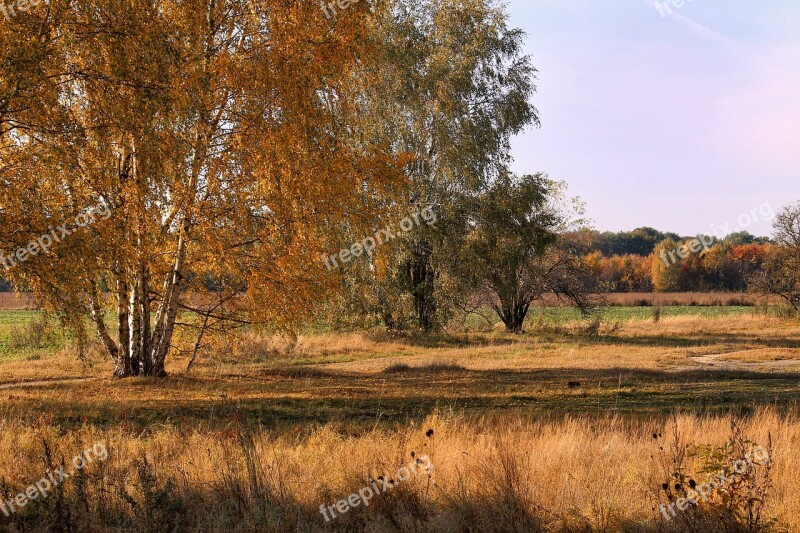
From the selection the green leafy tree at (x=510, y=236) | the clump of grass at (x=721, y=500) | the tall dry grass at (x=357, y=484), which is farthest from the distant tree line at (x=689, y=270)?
the clump of grass at (x=721, y=500)

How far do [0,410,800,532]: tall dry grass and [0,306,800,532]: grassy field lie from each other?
24 mm

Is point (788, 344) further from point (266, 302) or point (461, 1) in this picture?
point (266, 302)

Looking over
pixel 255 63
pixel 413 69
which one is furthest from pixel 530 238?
pixel 255 63

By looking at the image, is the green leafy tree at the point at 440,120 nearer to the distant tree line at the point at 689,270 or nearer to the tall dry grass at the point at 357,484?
the tall dry grass at the point at 357,484

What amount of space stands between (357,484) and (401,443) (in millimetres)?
1232

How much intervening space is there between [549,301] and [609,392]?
23198 mm

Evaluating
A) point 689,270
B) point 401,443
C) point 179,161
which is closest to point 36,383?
point 179,161

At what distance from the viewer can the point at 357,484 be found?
6289mm

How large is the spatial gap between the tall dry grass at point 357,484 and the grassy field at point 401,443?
0.08 feet

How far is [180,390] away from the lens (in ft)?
45.9

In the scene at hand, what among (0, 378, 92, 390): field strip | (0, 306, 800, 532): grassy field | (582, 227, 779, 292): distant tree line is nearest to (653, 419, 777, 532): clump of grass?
(0, 306, 800, 532): grassy field

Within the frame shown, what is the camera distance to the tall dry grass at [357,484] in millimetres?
5410

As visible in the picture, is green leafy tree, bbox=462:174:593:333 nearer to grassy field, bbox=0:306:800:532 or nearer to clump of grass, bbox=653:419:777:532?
grassy field, bbox=0:306:800:532

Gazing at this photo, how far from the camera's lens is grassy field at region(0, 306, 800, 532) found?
5516 millimetres
